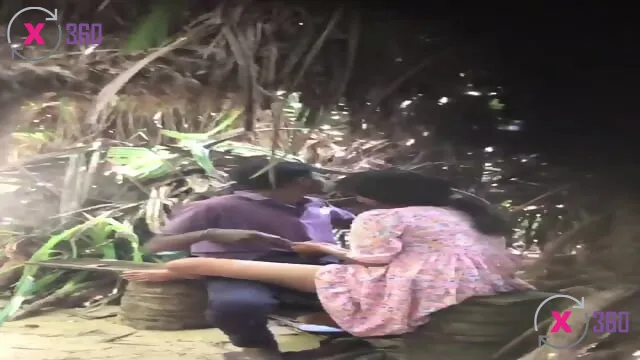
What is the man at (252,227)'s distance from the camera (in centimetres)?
98

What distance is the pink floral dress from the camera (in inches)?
37.9

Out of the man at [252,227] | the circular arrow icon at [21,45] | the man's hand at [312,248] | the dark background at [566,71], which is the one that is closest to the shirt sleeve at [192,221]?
the man at [252,227]

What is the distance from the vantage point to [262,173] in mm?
1019

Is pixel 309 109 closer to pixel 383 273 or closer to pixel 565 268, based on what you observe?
pixel 383 273

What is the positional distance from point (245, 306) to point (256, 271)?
0.06 meters

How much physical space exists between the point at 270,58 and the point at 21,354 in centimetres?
60

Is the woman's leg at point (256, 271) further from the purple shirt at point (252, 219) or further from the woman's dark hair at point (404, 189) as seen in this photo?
the woman's dark hair at point (404, 189)

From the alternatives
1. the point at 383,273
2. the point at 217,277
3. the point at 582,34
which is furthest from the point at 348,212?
the point at 582,34

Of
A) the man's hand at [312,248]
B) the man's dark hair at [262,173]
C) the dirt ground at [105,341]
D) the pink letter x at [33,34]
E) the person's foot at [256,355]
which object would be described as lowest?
the person's foot at [256,355]

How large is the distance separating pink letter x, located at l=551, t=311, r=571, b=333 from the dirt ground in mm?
362

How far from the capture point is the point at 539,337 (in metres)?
0.96

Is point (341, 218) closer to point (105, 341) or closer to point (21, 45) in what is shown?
point (105, 341)

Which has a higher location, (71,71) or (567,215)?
(71,71)

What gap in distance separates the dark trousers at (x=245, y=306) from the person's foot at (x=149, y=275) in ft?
0.21
